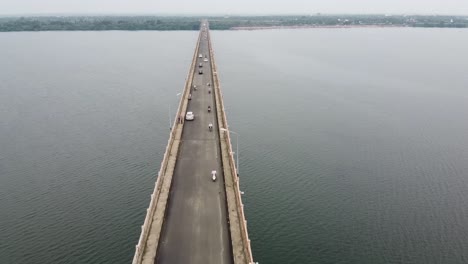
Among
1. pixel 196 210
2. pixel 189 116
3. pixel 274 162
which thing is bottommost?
pixel 274 162

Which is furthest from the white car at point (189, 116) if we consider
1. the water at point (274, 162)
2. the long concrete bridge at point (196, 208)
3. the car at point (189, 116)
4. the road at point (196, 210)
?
the water at point (274, 162)

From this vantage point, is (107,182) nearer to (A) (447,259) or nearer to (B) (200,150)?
(B) (200,150)

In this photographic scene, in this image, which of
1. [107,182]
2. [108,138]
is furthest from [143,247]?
[108,138]

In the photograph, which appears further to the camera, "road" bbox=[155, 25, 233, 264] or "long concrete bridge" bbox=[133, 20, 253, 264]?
"road" bbox=[155, 25, 233, 264]

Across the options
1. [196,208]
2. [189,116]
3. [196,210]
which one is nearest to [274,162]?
[189,116]

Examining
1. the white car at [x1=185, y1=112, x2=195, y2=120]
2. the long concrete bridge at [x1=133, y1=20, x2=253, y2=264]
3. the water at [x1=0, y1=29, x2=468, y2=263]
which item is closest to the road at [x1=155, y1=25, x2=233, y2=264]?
the long concrete bridge at [x1=133, y1=20, x2=253, y2=264]

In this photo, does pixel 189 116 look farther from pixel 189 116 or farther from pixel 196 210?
pixel 196 210

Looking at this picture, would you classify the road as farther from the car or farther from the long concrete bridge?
the car
